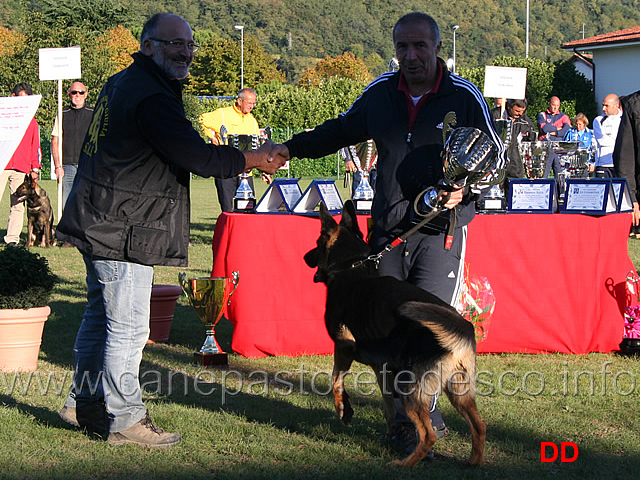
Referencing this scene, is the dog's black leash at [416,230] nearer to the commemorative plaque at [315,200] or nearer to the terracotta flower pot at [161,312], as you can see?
the commemorative plaque at [315,200]

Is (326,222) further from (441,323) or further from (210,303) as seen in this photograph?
(210,303)

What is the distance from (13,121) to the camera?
19.3 feet

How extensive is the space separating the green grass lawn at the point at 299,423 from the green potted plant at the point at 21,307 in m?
0.15

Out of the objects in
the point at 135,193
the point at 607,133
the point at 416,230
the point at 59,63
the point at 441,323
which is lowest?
the point at 441,323

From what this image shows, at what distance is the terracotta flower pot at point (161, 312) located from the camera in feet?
21.9

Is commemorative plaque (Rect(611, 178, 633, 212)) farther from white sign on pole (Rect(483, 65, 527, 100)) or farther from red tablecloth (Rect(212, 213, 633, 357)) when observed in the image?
white sign on pole (Rect(483, 65, 527, 100))

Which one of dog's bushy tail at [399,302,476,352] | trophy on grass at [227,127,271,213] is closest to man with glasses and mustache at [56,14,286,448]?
dog's bushy tail at [399,302,476,352]

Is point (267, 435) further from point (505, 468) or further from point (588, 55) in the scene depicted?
point (588, 55)

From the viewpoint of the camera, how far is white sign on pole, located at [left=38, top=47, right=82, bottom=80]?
40.1 ft

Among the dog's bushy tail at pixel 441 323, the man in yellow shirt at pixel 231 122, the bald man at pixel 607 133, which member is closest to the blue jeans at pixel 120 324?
the dog's bushy tail at pixel 441 323

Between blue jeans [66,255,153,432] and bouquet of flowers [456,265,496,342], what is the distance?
2.69 metres

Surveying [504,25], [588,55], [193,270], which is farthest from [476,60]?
[193,270]

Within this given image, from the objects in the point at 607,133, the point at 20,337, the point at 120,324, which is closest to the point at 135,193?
the point at 120,324

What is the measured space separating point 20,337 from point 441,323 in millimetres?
3542
